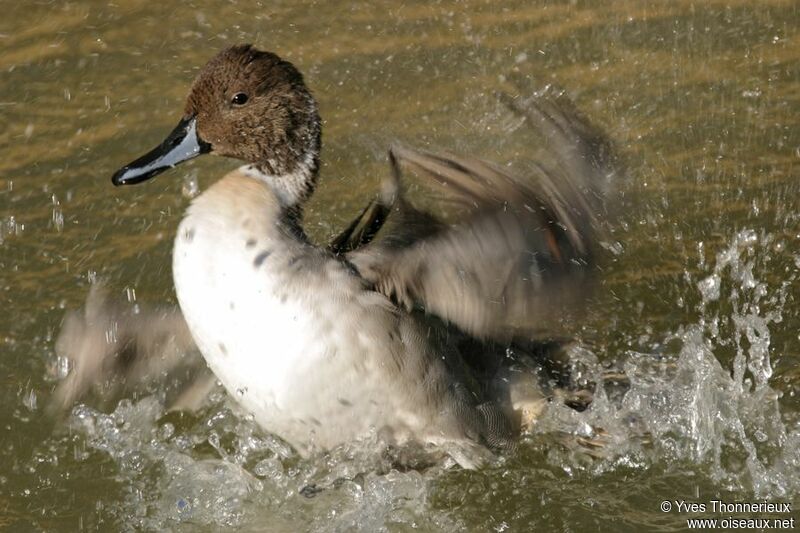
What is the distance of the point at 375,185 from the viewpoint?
190 inches

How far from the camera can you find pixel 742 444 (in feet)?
11.7

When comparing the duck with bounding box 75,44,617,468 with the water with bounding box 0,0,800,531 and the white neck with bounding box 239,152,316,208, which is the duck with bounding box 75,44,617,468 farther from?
the water with bounding box 0,0,800,531

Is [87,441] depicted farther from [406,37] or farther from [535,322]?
[406,37]

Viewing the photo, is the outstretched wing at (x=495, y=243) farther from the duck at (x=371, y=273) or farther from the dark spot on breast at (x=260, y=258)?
the dark spot on breast at (x=260, y=258)

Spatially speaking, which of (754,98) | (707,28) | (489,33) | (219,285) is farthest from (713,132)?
(219,285)

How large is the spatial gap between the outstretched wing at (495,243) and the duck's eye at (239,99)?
44cm

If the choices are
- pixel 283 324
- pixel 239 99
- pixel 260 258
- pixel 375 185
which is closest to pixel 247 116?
pixel 239 99

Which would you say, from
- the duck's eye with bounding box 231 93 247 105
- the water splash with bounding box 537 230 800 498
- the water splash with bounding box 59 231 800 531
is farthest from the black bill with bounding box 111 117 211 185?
the water splash with bounding box 537 230 800 498

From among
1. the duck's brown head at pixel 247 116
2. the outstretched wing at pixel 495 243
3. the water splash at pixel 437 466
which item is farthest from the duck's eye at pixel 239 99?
the water splash at pixel 437 466

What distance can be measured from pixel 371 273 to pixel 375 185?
5.48 feet

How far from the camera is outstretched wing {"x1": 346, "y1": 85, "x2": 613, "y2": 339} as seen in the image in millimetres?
3111

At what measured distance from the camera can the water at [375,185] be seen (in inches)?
136

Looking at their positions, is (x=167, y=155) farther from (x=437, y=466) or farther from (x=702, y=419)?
(x=702, y=419)

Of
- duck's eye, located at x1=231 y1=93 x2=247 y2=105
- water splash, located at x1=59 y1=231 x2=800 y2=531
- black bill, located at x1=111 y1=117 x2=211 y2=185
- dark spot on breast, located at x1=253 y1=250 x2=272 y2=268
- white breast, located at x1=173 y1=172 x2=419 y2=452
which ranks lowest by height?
water splash, located at x1=59 y1=231 x2=800 y2=531
